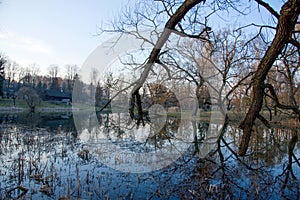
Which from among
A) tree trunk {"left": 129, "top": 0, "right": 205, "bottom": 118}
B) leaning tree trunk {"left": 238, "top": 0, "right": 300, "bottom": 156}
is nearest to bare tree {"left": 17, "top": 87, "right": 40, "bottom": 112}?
tree trunk {"left": 129, "top": 0, "right": 205, "bottom": 118}

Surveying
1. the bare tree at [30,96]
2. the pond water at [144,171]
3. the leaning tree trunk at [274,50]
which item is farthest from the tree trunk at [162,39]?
the bare tree at [30,96]

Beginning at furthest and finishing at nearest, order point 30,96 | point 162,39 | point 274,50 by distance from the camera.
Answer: point 30,96 → point 162,39 → point 274,50

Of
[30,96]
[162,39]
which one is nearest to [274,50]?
[162,39]

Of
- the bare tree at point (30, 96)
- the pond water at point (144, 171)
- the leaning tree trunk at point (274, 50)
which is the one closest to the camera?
the leaning tree trunk at point (274, 50)

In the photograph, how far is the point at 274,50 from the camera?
1.94 m

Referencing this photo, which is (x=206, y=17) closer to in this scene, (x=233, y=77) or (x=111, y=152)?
(x=111, y=152)

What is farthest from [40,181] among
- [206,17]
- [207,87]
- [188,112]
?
[188,112]

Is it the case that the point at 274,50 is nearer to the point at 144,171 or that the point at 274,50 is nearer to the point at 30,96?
the point at 144,171

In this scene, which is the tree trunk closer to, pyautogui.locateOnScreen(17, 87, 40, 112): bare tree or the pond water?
the pond water

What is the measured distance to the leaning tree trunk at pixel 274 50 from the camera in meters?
1.83

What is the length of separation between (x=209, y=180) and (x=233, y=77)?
11.6m

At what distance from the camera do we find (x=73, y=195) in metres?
3.76

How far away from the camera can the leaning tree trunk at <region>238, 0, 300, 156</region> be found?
1834 millimetres

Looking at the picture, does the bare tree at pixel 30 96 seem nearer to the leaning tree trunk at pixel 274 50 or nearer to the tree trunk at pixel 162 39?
the tree trunk at pixel 162 39
